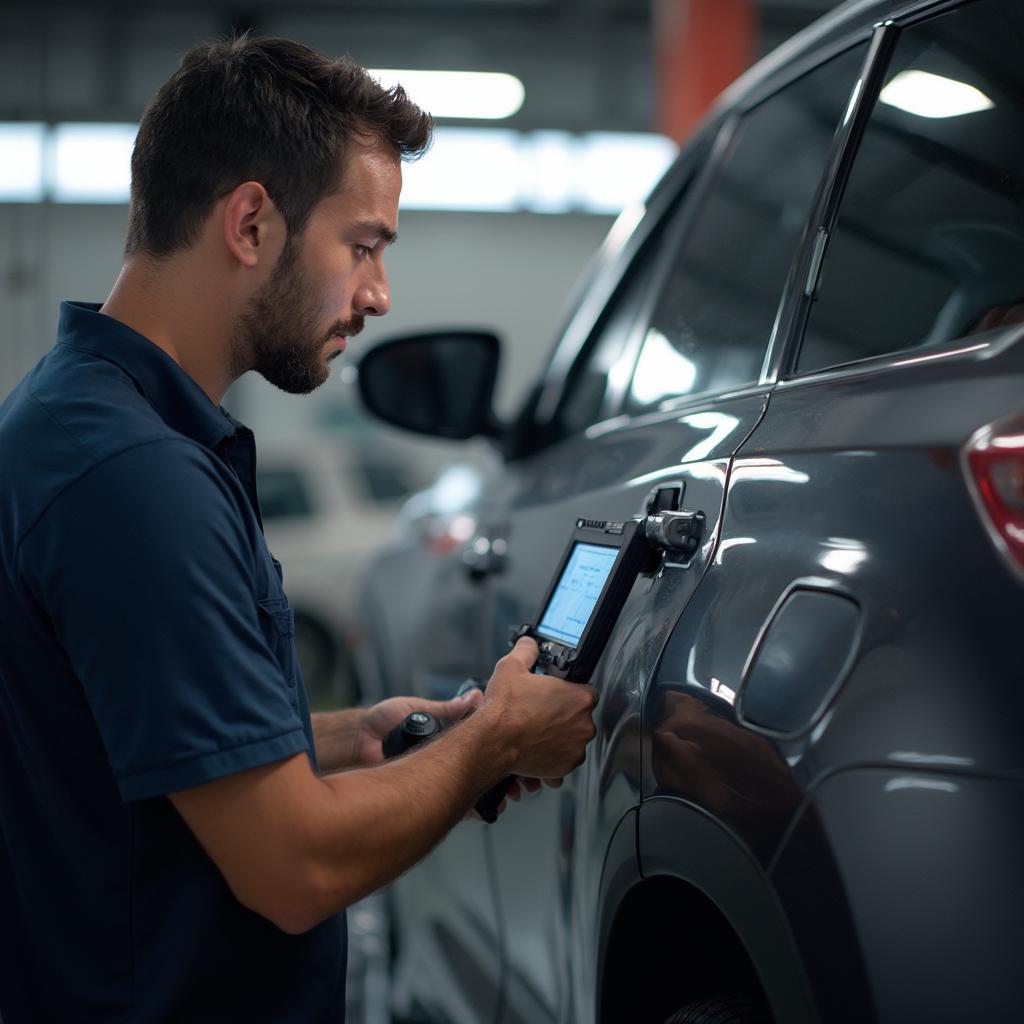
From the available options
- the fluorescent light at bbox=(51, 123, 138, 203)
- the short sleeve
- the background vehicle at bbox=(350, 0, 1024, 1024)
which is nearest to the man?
the short sleeve

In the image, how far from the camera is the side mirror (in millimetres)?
2346

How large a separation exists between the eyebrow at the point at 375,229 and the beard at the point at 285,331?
84 millimetres

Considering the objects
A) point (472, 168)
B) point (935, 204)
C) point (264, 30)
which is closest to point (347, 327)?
point (935, 204)

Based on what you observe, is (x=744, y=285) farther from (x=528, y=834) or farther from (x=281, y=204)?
(x=528, y=834)

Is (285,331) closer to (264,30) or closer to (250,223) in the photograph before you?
(250,223)

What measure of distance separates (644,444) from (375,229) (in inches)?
16.5

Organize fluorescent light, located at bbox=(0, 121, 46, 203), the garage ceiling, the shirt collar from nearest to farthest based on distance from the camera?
1. the shirt collar
2. the garage ceiling
3. fluorescent light, located at bbox=(0, 121, 46, 203)

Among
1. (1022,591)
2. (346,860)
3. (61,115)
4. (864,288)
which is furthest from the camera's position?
(61,115)

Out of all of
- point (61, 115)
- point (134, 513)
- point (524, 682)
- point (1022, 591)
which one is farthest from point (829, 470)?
point (61, 115)

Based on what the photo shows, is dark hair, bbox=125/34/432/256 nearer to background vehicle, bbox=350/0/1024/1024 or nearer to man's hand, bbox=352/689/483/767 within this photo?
background vehicle, bbox=350/0/1024/1024

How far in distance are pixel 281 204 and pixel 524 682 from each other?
1.84 ft

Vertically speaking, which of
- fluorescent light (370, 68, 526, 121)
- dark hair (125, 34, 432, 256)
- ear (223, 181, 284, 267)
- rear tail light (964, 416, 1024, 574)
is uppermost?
fluorescent light (370, 68, 526, 121)

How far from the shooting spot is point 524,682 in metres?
1.32

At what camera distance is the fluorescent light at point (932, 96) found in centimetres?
117
